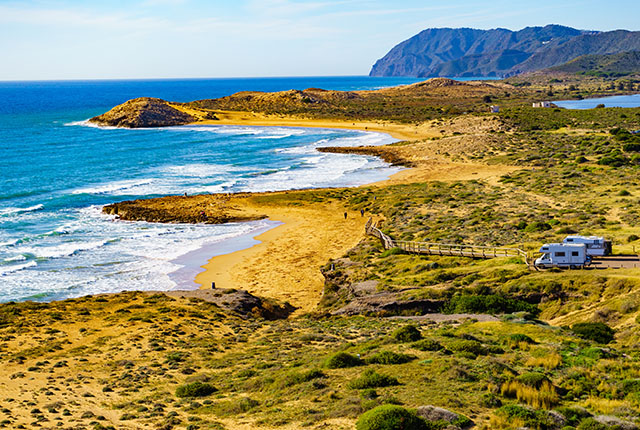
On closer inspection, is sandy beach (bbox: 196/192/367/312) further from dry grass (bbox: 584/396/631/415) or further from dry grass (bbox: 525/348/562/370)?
dry grass (bbox: 584/396/631/415)

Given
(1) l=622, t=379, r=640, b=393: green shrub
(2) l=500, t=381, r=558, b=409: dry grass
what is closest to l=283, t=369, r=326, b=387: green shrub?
(2) l=500, t=381, r=558, b=409: dry grass

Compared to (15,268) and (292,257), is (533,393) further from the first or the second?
(15,268)

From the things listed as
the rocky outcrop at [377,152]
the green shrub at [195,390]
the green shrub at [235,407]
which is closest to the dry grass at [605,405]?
the green shrub at [235,407]

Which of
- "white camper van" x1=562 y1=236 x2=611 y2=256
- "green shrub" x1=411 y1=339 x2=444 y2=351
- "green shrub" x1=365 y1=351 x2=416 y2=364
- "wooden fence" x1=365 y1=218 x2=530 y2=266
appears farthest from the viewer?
"wooden fence" x1=365 y1=218 x2=530 y2=266

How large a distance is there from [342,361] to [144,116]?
135200 mm

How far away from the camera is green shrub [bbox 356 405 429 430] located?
1477cm

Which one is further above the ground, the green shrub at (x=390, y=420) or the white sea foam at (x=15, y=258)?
the green shrub at (x=390, y=420)

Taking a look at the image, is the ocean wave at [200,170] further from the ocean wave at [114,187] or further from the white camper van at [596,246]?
the white camper van at [596,246]

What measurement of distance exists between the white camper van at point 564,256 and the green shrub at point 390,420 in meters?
18.6

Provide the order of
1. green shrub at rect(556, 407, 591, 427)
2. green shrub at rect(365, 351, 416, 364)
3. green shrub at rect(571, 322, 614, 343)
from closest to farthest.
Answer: green shrub at rect(556, 407, 591, 427) → green shrub at rect(365, 351, 416, 364) → green shrub at rect(571, 322, 614, 343)

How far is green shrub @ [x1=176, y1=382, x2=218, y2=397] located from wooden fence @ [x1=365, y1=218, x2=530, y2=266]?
65.3ft

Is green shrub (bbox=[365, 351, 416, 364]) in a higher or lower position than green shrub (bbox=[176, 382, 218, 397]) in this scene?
higher

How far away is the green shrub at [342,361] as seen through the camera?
21.3 metres

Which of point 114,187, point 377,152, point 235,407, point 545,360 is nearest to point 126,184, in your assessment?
point 114,187
